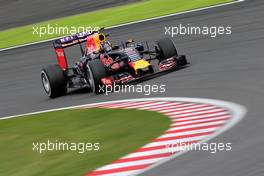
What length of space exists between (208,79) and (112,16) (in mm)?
12241

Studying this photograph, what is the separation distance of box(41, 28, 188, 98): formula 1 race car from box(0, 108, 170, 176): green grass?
1610 millimetres

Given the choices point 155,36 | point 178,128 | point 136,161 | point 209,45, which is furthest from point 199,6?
point 136,161

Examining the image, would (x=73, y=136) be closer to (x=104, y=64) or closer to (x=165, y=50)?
(x=104, y=64)

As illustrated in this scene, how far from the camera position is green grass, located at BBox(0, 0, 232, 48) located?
80.3 ft

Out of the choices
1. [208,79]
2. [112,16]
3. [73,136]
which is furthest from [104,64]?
[112,16]

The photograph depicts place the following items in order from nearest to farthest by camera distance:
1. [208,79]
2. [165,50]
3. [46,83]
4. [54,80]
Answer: [208,79] → [165,50] → [54,80] → [46,83]

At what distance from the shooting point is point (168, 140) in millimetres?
9445

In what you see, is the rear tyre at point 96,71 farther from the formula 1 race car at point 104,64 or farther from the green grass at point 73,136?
the green grass at point 73,136

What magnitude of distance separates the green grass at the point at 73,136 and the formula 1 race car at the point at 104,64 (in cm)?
161

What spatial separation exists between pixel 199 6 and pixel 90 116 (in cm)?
1185

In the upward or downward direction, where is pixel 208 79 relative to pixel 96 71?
downward

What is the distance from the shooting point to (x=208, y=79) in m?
14.2

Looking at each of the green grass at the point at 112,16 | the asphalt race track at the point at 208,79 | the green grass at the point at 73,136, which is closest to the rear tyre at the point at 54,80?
the asphalt race track at the point at 208,79

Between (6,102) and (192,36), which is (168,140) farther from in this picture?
(192,36)
